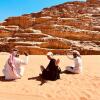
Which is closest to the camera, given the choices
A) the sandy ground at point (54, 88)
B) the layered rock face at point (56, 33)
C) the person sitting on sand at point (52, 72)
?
the sandy ground at point (54, 88)

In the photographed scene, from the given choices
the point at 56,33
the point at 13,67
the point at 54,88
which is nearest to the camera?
the point at 54,88

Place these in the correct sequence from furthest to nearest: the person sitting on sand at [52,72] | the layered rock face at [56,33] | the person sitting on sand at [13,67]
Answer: the layered rock face at [56,33] < the person sitting on sand at [13,67] < the person sitting on sand at [52,72]

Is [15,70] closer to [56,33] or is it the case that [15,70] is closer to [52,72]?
[52,72]

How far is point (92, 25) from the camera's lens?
40.2 m

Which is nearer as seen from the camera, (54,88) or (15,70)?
(54,88)

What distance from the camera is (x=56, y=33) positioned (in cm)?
3634

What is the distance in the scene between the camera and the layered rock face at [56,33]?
29.8 m

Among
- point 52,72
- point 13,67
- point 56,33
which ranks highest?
point 56,33

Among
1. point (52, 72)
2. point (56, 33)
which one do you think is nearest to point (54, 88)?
point (52, 72)

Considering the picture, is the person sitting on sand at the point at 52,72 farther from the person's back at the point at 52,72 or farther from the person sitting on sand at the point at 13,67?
the person sitting on sand at the point at 13,67

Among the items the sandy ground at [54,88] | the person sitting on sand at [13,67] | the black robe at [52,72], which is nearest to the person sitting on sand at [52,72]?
the black robe at [52,72]

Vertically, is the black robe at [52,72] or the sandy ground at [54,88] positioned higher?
the black robe at [52,72]

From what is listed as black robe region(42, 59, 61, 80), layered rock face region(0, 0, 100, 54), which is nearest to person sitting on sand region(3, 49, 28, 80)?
black robe region(42, 59, 61, 80)

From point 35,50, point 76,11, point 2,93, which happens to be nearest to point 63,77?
point 2,93
